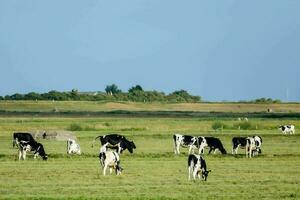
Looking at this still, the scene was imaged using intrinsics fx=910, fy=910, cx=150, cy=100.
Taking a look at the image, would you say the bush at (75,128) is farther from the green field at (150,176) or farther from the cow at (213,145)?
the cow at (213,145)

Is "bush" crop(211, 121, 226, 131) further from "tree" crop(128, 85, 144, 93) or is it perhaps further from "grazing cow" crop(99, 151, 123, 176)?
"tree" crop(128, 85, 144, 93)

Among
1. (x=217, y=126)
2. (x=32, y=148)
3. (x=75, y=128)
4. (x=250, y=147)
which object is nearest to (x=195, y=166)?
(x=32, y=148)

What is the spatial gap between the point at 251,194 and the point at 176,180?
5.58 metres

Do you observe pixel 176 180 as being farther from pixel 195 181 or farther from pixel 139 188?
pixel 139 188

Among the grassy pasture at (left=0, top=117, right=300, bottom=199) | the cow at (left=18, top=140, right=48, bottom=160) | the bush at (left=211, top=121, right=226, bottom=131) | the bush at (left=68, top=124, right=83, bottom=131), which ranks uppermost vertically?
the bush at (left=211, top=121, right=226, bottom=131)

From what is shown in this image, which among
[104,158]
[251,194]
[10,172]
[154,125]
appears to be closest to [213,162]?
[104,158]

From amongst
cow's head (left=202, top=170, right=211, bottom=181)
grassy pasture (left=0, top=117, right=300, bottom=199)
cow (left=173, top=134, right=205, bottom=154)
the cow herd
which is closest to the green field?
grassy pasture (left=0, top=117, right=300, bottom=199)

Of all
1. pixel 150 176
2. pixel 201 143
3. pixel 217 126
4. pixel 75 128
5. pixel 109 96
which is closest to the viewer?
pixel 150 176

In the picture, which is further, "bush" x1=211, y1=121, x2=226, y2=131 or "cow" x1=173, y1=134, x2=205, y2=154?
"bush" x1=211, y1=121, x2=226, y2=131

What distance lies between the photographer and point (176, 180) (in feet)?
116

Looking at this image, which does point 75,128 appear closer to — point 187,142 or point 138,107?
point 187,142

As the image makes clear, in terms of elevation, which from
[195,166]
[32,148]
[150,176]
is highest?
[32,148]

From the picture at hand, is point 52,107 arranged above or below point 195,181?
above

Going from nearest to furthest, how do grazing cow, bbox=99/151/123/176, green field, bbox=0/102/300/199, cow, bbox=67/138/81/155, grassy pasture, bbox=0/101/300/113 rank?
green field, bbox=0/102/300/199
grazing cow, bbox=99/151/123/176
cow, bbox=67/138/81/155
grassy pasture, bbox=0/101/300/113
